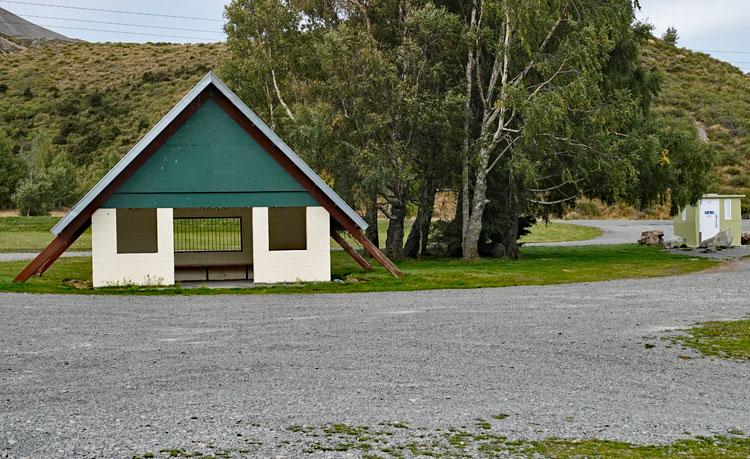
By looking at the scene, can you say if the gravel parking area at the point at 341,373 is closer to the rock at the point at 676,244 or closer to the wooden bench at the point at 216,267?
the wooden bench at the point at 216,267

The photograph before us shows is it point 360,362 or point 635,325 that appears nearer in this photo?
point 360,362

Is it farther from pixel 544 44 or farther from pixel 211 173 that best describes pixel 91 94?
pixel 211 173

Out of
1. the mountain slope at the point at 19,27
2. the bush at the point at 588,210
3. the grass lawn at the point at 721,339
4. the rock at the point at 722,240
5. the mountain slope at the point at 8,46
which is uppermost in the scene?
the mountain slope at the point at 19,27

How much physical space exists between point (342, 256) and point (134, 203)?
11.8m

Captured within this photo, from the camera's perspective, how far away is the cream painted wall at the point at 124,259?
21.8 metres

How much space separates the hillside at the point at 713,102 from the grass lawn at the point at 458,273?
120 ft

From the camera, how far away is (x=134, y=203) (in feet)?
72.3

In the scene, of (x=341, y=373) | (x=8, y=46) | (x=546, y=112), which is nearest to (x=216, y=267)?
(x=546, y=112)

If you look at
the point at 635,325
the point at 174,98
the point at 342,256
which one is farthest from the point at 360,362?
the point at 174,98

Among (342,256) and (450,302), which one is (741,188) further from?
(450,302)

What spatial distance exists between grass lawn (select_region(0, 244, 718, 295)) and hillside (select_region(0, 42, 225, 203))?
37.3 m

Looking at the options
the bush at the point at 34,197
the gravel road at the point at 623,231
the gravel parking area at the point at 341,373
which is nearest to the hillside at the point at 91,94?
the bush at the point at 34,197

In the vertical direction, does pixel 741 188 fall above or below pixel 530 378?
above

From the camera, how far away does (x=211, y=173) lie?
2245 centimetres
